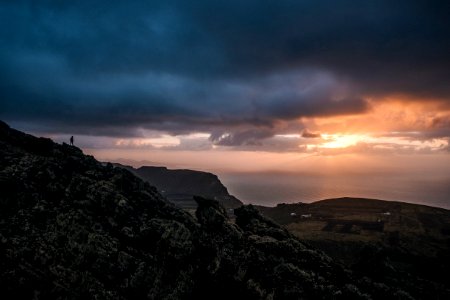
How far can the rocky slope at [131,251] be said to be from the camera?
3259cm

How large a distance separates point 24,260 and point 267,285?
979 inches

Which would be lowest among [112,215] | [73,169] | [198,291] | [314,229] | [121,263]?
[314,229]

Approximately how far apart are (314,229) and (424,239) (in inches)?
2252

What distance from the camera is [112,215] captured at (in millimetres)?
40031

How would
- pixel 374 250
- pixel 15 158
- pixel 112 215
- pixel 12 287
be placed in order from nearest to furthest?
pixel 12 287 < pixel 112 215 < pixel 15 158 < pixel 374 250

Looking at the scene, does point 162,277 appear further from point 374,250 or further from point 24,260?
point 374,250

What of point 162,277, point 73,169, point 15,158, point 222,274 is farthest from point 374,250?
point 15,158

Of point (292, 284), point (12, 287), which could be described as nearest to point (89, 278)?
point (12, 287)

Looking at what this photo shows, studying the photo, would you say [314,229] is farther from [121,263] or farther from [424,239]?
[121,263]

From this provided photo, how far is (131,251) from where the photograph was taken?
118ft

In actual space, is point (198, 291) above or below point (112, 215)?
below

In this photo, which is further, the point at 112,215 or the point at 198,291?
the point at 112,215

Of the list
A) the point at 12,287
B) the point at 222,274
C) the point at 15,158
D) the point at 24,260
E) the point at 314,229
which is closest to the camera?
the point at 12,287

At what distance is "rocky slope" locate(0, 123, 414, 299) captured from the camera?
3259cm
